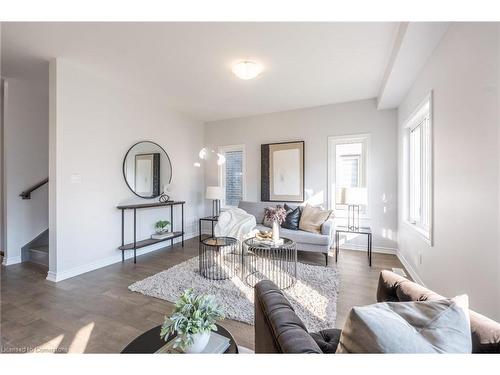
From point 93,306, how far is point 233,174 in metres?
3.70

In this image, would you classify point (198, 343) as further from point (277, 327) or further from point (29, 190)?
point (29, 190)

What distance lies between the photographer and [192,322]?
993 millimetres

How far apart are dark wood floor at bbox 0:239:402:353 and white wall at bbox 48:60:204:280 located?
38cm

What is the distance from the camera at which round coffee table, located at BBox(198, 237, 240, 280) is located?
2936 mm

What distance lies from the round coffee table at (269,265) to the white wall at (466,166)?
1.49 meters

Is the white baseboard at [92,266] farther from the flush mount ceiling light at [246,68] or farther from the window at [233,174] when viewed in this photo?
the flush mount ceiling light at [246,68]

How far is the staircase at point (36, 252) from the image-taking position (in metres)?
3.53

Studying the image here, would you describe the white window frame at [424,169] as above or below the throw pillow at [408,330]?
above

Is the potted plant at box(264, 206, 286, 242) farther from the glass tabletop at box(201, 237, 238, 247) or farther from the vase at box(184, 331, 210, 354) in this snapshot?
the vase at box(184, 331, 210, 354)

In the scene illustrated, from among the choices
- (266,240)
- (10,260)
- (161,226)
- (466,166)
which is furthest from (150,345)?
(10,260)

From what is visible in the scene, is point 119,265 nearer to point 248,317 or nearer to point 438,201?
point 248,317

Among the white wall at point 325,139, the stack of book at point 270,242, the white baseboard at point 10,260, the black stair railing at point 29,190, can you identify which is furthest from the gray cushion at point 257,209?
the white baseboard at point 10,260

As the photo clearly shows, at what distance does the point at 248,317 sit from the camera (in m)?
2.07
